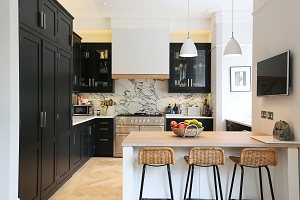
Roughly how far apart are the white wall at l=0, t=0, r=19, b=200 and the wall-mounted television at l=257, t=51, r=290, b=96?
2734 mm

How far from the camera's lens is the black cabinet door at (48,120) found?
130 inches

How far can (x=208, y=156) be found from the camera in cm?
277

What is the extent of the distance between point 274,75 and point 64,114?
296cm


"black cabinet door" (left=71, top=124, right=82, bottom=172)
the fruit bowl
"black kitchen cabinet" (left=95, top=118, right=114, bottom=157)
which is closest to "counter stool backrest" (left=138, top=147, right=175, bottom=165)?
the fruit bowl

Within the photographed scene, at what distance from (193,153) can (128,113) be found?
13.7ft

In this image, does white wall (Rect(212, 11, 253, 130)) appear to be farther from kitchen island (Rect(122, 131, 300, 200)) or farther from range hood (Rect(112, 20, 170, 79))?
kitchen island (Rect(122, 131, 300, 200))

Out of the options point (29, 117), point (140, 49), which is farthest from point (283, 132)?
point (140, 49)

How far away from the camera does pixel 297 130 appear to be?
2.79m

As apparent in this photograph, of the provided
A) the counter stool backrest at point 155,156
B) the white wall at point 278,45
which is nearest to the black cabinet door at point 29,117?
the counter stool backrest at point 155,156

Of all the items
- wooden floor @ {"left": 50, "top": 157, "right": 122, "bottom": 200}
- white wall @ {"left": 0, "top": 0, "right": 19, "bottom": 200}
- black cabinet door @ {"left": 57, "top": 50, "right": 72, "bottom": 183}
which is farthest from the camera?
black cabinet door @ {"left": 57, "top": 50, "right": 72, "bottom": 183}

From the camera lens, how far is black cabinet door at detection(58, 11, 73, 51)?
12.9 feet

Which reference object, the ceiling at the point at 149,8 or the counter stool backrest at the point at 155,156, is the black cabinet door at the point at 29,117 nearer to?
the counter stool backrest at the point at 155,156

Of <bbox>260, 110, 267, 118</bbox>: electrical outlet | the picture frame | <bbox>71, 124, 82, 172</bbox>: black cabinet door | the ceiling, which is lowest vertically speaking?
<bbox>71, 124, 82, 172</bbox>: black cabinet door

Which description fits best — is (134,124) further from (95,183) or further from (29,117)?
(29,117)
